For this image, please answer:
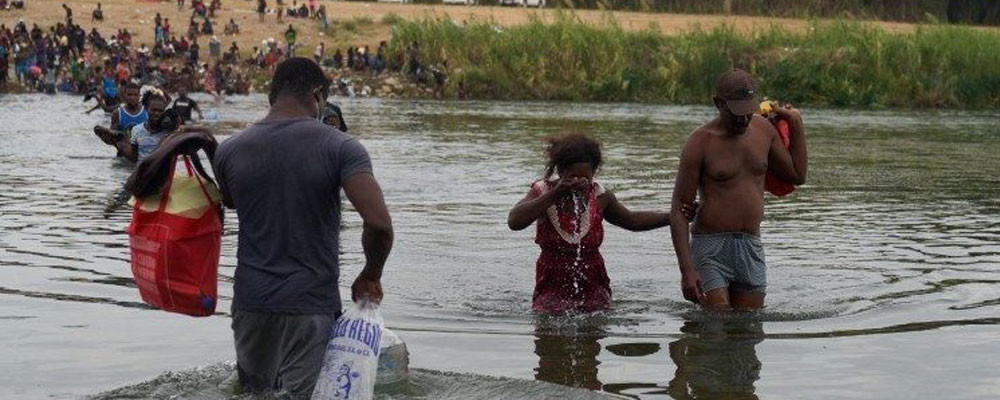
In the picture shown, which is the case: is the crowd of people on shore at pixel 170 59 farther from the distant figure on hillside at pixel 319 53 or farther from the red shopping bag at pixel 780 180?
the red shopping bag at pixel 780 180

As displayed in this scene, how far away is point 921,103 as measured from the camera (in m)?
47.3

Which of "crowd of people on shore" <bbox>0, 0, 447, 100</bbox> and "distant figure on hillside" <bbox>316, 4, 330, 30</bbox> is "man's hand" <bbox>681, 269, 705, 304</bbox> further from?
"distant figure on hillside" <bbox>316, 4, 330, 30</bbox>

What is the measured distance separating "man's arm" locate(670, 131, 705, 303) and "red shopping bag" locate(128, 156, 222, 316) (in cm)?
311

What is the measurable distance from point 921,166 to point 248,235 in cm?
1896

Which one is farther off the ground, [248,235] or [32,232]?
[248,235]

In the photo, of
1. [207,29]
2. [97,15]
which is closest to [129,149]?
[207,29]

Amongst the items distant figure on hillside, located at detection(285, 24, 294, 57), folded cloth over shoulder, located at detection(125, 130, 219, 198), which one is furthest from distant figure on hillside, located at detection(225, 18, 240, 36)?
folded cloth over shoulder, located at detection(125, 130, 219, 198)

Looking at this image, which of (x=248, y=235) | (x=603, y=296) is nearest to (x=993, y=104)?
(x=603, y=296)

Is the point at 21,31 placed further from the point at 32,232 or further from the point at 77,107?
the point at 32,232

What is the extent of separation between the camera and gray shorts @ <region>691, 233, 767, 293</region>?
905 centimetres

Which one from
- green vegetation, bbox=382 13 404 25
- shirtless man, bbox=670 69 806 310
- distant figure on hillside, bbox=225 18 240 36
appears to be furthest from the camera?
distant figure on hillside, bbox=225 18 240 36

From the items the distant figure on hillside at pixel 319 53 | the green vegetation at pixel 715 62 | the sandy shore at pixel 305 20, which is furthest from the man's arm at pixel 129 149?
the sandy shore at pixel 305 20

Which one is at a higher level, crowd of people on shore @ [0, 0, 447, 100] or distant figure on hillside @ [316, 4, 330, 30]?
distant figure on hillside @ [316, 4, 330, 30]

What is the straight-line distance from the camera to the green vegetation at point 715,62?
47562 mm
